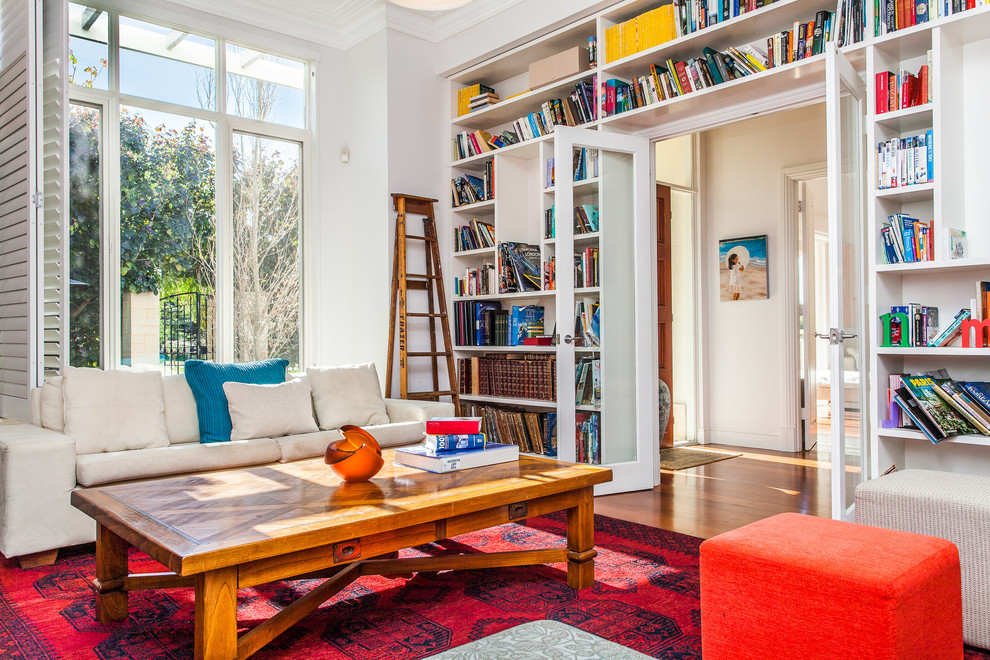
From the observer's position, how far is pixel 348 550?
1.96 metres

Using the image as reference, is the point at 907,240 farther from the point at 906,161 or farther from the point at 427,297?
the point at 427,297

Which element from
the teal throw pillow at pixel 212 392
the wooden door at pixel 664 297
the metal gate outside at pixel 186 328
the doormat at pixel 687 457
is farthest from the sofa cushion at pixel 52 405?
the wooden door at pixel 664 297

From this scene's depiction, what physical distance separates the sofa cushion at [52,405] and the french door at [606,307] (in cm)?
259

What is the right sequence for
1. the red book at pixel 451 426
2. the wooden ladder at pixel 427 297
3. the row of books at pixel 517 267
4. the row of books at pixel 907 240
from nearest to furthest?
the red book at pixel 451 426, the row of books at pixel 907 240, the row of books at pixel 517 267, the wooden ladder at pixel 427 297

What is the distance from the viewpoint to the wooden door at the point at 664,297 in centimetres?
602

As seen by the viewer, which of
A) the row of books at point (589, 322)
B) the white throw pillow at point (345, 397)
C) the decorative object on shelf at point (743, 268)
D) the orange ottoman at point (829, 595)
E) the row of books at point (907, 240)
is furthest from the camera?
the decorative object on shelf at point (743, 268)

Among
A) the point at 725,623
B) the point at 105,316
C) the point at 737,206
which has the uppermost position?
the point at 737,206

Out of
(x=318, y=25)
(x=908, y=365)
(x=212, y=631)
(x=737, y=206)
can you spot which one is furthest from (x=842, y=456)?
(x=318, y=25)

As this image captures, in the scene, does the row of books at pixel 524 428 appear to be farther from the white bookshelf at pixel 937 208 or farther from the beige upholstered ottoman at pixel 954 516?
the beige upholstered ottoman at pixel 954 516

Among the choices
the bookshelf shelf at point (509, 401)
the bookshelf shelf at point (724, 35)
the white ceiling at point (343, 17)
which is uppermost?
the white ceiling at point (343, 17)

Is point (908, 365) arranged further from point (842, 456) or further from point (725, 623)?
point (725, 623)

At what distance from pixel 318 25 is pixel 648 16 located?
8.76 ft

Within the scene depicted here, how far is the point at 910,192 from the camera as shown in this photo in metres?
3.23

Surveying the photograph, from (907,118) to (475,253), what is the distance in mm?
2985
